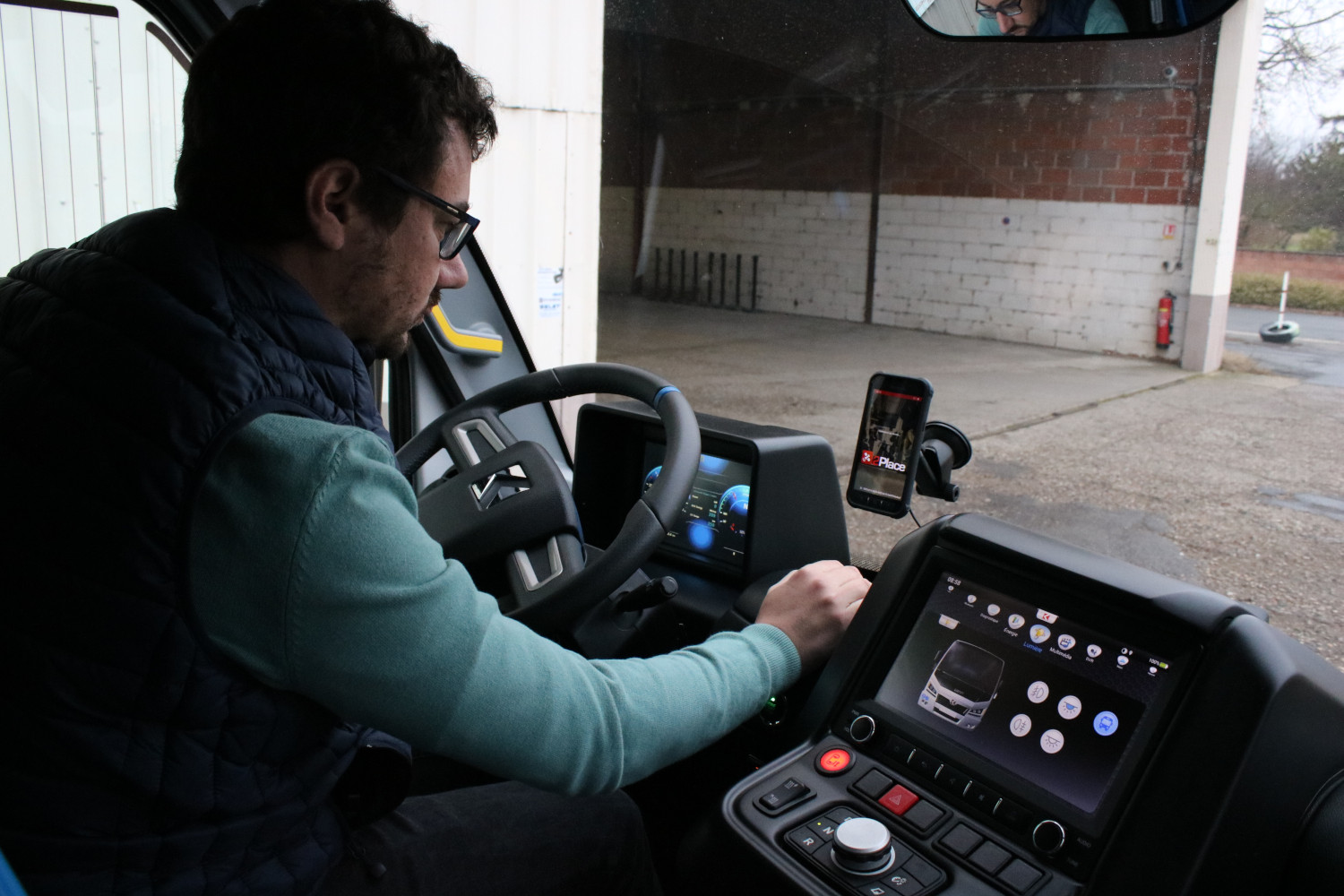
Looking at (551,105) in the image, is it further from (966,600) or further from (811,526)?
(966,600)

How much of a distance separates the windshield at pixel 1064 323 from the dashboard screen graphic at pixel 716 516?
0.85 feet

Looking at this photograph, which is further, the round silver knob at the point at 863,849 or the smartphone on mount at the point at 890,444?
the smartphone on mount at the point at 890,444

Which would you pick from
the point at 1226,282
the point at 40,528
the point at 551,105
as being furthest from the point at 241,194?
the point at 551,105

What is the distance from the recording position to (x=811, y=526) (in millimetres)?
1605

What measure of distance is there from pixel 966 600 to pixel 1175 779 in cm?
29

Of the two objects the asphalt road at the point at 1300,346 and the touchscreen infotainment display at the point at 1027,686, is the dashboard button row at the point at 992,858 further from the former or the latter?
the asphalt road at the point at 1300,346

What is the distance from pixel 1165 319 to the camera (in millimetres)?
2166

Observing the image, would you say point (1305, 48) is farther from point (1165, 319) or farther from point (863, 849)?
point (863, 849)

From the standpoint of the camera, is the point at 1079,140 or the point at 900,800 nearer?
the point at 900,800

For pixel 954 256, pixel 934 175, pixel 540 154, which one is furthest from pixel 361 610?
pixel 934 175

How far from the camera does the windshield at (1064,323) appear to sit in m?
1.65

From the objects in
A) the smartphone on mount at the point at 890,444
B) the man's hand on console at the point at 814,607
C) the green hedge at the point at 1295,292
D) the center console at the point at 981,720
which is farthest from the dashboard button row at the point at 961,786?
the green hedge at the point at 1295,292

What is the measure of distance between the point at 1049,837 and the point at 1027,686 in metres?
0.14

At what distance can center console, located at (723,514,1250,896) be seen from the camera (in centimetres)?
96
